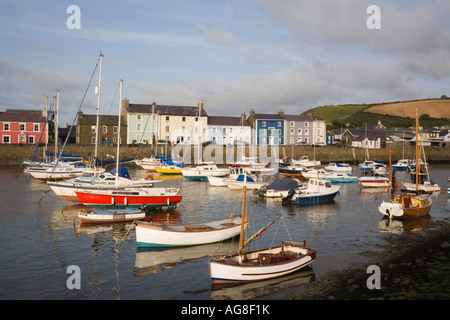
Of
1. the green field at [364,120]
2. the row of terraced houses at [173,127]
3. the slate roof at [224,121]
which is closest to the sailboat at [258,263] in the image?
the row of terraced houses at [173,127]

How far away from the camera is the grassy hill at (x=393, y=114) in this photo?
15875cm

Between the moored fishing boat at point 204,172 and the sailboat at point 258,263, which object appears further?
the moored fishing boat at point 204,172

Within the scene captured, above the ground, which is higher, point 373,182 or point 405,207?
point 373,182

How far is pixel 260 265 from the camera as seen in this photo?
672 inches

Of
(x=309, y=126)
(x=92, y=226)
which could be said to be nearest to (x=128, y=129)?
(x=309, y=126)

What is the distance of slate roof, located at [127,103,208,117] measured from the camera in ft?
297

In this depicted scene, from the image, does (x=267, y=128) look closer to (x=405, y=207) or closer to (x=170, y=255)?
(x=405, y=207)

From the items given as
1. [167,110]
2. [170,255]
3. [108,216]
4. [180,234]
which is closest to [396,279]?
[180,234]

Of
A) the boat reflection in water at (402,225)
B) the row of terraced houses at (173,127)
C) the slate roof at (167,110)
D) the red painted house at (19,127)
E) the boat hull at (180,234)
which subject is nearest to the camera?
the boat hull at (180,234)

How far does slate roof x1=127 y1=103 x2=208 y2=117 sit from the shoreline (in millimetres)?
73612

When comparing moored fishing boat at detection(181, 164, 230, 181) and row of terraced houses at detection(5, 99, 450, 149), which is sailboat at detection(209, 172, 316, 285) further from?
row of terraced houses at detection(5, 99, 450, 149)

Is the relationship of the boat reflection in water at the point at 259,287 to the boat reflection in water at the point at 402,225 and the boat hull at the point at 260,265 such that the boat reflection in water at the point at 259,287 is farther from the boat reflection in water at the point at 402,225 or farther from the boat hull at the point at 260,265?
the boat reflection in water at the point at 402,225

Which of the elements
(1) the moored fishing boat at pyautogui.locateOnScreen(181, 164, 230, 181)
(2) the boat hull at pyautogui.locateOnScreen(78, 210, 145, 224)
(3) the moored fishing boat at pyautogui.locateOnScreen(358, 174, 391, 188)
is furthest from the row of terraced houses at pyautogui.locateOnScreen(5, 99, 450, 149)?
(2) the boat hull at pyautogui.locateOnScreen(78, 210, 145, 224)

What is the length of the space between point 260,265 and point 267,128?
83826mm
